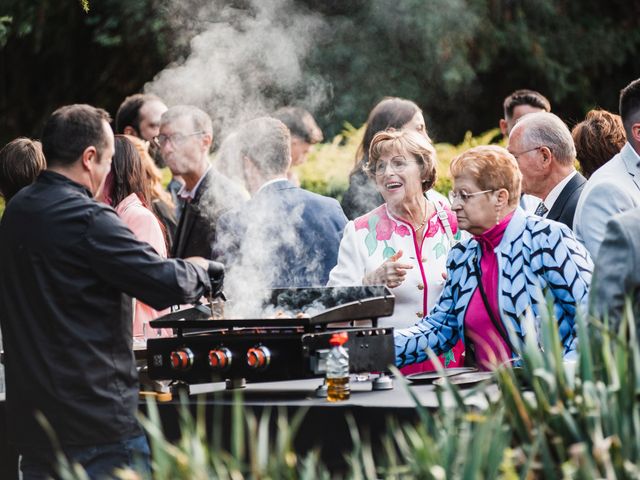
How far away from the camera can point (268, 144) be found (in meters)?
6.09

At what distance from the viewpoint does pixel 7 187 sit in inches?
233

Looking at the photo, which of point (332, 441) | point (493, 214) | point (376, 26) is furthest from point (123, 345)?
point (376, 26)

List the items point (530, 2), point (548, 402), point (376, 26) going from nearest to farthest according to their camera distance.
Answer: point (548, 402) → point (376, 26) → point (530, 2)

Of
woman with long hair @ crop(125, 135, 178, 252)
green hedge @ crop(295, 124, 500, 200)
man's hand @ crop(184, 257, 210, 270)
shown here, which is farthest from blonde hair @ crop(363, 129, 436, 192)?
green hedge @ crop(295, 124, 500, 200)

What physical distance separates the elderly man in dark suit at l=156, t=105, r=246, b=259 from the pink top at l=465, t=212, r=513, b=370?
84.0 inches

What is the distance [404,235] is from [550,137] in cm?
121

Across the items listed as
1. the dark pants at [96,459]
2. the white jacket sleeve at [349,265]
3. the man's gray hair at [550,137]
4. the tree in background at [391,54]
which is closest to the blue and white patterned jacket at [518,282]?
the white jacket sleeve at [349,265]

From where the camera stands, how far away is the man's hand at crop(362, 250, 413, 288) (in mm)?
5199

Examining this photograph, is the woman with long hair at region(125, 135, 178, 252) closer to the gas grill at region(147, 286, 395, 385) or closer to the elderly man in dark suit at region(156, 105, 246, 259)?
the elderly man in dark suit at region(156, 105, 246, 259)

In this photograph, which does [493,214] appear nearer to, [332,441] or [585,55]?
[332,441]

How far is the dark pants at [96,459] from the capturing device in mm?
4145

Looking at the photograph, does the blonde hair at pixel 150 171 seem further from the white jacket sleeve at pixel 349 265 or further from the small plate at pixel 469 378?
the small plate at pixel 469 378

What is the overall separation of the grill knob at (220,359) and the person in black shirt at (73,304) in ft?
1.23

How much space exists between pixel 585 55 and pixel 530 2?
913 millimetres
